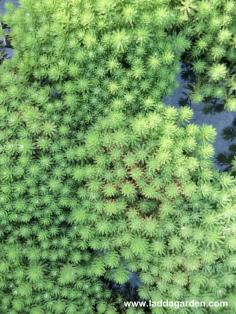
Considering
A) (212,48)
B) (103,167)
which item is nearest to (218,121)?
(212,48)

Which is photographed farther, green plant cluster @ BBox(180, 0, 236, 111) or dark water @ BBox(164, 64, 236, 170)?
dark water @ BBox(164, 64, 236, 170)

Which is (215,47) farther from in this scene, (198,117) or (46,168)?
(46,168)

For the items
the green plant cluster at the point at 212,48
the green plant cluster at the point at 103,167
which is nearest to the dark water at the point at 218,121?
the green plant cluster at the point at 212,48

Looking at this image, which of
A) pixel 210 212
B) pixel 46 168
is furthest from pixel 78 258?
pixel 210 212

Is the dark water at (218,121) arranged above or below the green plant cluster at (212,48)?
below

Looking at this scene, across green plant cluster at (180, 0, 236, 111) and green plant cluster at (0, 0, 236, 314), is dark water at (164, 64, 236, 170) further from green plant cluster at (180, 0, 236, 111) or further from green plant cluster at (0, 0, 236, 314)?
green plant cluster at (0, 0, 236, 314)

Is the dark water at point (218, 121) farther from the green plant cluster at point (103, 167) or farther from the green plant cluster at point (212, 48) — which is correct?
the green plant cluster at point (103, 167)

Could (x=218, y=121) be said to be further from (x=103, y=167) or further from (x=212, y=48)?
(x=103, y=167)

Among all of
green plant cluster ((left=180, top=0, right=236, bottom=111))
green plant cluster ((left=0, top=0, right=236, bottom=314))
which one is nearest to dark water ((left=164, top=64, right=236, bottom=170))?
green plant cluster ((left=180, top=0, right=236, bottom=111))
